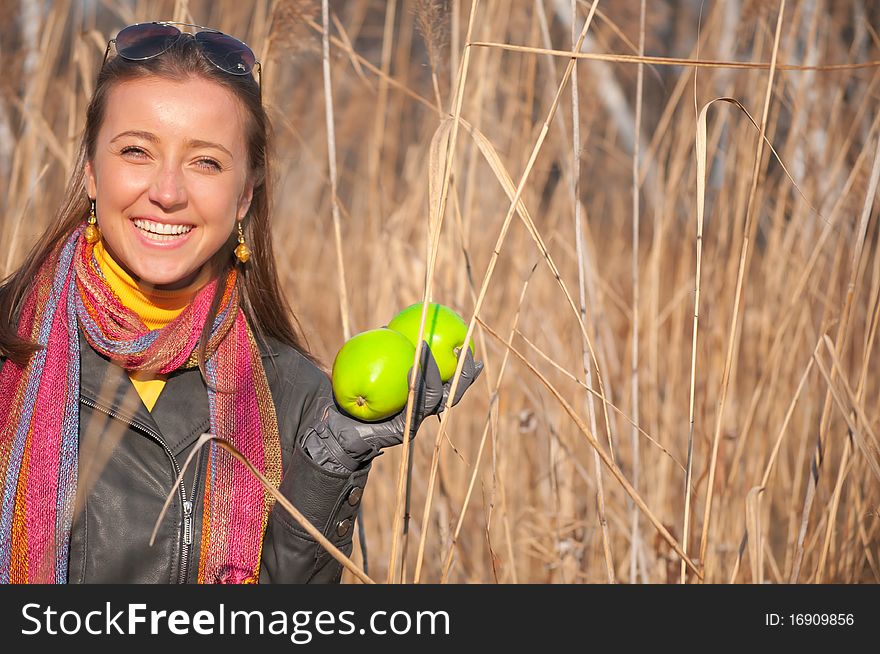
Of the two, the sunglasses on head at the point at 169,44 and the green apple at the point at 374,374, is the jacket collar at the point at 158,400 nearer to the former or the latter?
the green apple at the point at 374,374

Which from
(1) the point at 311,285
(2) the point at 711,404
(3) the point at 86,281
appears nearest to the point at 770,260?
(2) the point at 711,404

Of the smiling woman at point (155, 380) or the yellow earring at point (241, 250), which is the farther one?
the yellow earring at point (241, 250)

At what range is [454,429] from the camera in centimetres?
238

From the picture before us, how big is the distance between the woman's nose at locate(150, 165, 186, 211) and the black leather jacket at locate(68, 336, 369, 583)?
26 cm

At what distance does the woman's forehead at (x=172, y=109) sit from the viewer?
1361mm

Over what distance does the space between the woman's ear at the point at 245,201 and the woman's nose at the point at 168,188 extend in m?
0.16

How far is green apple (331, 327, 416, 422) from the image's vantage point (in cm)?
118

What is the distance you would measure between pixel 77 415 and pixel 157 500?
0.17 m

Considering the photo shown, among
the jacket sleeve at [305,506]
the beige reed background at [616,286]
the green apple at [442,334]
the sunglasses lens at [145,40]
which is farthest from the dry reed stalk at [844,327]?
the sunglasses lens at [145,40]

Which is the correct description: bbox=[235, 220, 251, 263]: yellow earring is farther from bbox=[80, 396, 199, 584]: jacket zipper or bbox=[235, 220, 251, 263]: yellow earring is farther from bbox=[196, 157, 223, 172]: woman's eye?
bbox=[80, 396, 199, 584]: jacket zipper

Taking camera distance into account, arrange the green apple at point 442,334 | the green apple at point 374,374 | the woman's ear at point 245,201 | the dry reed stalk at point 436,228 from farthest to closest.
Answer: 1. the woman's ear at point 245,201
2. the green apple at point 442,334
3. the green apple at point 374,374
4. the dry reed stalk at point 436,228

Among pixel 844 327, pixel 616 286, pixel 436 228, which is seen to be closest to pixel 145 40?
pixel 436 228

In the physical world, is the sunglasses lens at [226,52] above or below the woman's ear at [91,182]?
above

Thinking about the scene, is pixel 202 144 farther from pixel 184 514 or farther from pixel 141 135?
pixel 184 514
